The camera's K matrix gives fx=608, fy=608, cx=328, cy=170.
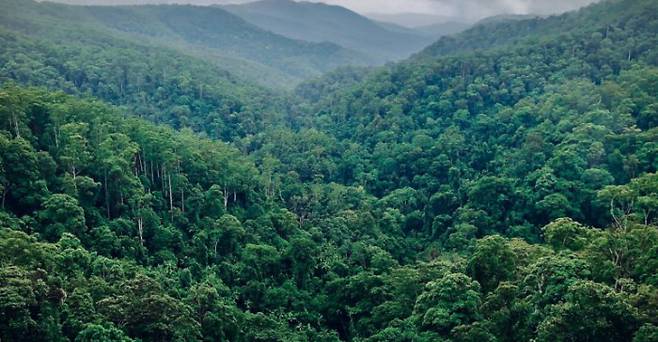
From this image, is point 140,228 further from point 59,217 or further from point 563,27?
point 563,27

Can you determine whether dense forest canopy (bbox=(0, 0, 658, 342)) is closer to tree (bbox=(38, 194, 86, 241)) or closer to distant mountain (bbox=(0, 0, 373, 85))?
tree (bbox=(38, 194, 86, 241))

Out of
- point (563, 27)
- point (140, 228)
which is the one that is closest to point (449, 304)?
point (140, 228)

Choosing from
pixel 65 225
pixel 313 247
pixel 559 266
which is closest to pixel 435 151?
pixel 313 247

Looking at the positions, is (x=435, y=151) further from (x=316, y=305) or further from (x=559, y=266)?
(x=559, y=266)

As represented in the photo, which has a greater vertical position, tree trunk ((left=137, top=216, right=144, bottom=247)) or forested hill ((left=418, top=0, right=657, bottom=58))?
forested hill ((left=418, top=0, right=657, bottom=58))

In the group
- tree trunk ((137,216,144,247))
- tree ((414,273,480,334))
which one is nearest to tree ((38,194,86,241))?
tree trunk ((137,216,144,247))

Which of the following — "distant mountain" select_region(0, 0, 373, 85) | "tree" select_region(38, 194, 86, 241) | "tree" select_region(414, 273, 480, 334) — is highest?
"distant mountain" select_region(0, 0, 373, 85)

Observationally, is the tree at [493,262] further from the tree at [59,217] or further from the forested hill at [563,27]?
the forested hill at [563,27]
